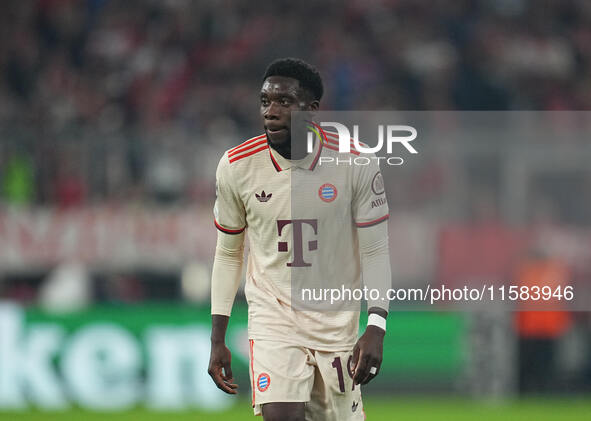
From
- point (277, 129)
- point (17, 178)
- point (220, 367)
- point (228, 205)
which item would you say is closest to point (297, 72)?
point (277, 129)

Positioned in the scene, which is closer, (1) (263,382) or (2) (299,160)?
(1) (263,382)

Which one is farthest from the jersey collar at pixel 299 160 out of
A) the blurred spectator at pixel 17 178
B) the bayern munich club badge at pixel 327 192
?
the blurred spectator at pixel 17 178

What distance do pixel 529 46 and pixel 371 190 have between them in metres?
10.6

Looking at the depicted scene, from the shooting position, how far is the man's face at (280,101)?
15.7ft

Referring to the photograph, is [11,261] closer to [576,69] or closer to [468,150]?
[468,150]

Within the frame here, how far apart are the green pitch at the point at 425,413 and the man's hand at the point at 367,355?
5.28 meters

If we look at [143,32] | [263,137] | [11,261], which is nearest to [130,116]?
[143,32]

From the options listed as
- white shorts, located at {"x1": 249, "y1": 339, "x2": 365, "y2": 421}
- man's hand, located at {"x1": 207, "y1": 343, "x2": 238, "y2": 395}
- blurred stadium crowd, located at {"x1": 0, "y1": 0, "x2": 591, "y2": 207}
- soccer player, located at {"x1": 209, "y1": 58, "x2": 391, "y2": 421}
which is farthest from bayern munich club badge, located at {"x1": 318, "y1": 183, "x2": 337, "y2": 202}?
blurred stadium crowd, located at {"x1": 0, "y1": 0, "x2": 591, "y2": 207}

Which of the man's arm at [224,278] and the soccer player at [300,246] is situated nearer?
the soccer player at [300,246]

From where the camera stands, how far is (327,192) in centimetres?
496

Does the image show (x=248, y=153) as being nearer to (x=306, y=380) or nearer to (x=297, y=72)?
(x=297, y=72)

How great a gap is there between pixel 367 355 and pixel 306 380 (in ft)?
1.15

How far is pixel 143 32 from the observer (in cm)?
1422

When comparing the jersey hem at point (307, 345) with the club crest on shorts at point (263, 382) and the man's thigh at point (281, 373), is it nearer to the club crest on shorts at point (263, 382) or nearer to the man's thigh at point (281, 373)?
the man's thigh at point (281, 373)
